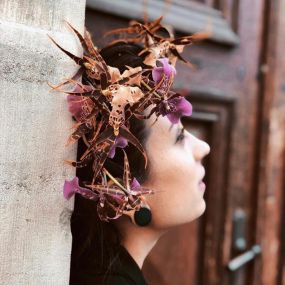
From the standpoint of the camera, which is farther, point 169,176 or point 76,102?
point 169,176

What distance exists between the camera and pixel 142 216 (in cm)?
84

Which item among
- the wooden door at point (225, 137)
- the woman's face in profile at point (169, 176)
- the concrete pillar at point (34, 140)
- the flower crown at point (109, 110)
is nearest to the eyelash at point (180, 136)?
the woman's face in profile at point (169, 176)

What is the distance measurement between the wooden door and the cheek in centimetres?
45

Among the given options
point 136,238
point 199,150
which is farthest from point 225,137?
point 136,238

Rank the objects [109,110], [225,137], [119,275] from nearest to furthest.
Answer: [109,110] < [119,275] < [225,137]

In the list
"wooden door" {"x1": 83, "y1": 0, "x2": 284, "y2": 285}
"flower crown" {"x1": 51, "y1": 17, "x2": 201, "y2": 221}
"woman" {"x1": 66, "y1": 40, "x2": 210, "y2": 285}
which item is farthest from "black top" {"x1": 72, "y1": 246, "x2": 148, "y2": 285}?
"wooden door" {"x1": 83, "y1": 0, "x2": 284, "y2": 285}

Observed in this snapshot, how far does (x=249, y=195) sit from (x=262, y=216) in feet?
0.24

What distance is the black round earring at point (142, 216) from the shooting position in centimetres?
84

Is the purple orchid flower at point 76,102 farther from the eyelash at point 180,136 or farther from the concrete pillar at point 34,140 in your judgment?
the eyelash at point 180,136

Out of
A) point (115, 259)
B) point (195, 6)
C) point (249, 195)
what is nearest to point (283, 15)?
point (195, 6)

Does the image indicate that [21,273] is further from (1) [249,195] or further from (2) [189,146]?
(1) [249,195]

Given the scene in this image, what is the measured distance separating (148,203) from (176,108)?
19 centimetres

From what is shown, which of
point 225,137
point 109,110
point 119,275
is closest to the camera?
point 109,110

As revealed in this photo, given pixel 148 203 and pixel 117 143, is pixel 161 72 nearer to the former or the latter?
pixel 117 143
